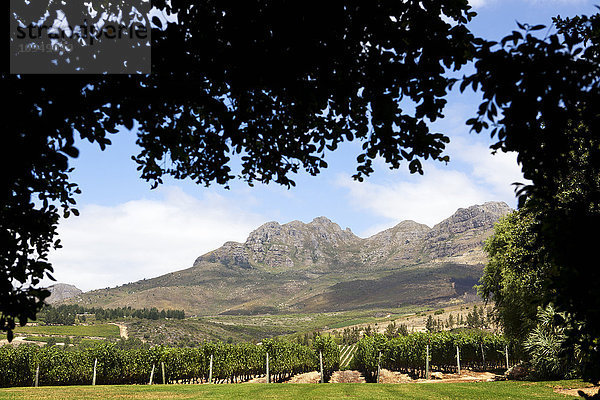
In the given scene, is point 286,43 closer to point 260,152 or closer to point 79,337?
point 260,152

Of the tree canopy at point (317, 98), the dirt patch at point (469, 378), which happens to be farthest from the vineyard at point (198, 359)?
the tree canopy at point (317, 98)

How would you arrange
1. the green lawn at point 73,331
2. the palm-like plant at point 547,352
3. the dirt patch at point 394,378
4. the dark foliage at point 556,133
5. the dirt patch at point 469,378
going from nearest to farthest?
the dark foliage at point 556,133, the palm-like plant at point 547,352, the dirt patch at point 469,378, the dirt patch at point 394,378, the green lawn at point 73,331

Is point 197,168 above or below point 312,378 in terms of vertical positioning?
above

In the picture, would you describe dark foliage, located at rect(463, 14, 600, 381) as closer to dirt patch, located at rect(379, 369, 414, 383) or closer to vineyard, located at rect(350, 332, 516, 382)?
vineyard, located at rect(350, 332, 516, 382)

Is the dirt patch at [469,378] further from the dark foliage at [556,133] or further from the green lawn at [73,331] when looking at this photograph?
the green lawn at [73,331]

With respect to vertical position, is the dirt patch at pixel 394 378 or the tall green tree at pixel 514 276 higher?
the tall green tree at pixel 514 276

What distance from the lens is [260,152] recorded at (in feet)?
24.8

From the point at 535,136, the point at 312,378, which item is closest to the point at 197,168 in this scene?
the point at 535,136


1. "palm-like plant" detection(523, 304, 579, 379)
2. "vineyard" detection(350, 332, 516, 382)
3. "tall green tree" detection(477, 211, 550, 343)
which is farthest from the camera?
"vineyard" detection(350, 332, 516, 382)

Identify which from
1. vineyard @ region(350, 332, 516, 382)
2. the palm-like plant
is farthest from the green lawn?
the palm-like plant

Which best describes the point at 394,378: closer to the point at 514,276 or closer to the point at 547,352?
the point at 547,352

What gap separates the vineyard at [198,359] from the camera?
41375 millimetres

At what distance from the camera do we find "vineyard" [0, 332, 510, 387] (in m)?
41.4

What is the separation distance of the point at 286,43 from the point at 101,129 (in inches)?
118
